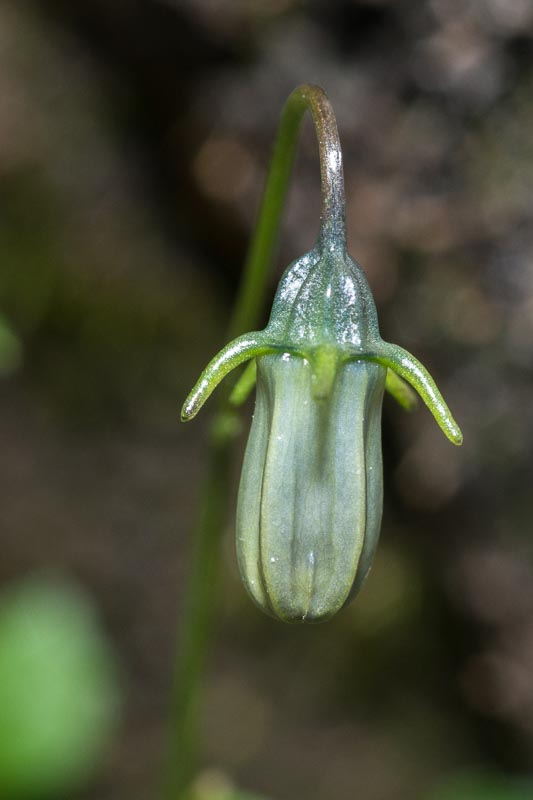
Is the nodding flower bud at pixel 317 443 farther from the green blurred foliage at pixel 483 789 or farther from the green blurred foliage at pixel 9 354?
the green blurred foliage at pixel 483 789

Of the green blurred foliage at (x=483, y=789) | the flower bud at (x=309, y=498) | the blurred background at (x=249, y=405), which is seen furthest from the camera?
the green blurred foliage at (x=483, y=789)

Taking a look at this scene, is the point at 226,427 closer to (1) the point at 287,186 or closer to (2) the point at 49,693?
(1) the point at 287,186

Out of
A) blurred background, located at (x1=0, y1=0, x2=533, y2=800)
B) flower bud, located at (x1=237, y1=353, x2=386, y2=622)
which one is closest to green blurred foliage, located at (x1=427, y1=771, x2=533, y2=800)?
blurred background, located at (x1=0, y1=0, x2=533, y2=800)

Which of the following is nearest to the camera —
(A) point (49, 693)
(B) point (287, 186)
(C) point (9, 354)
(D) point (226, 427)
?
(B) point (287, 186)

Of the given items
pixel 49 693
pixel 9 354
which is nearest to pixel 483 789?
pixel 49 693

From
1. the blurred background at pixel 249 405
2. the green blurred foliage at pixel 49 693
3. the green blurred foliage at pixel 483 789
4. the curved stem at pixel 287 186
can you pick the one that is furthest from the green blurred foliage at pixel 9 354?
the green blurred foliage at pixel 483 789
